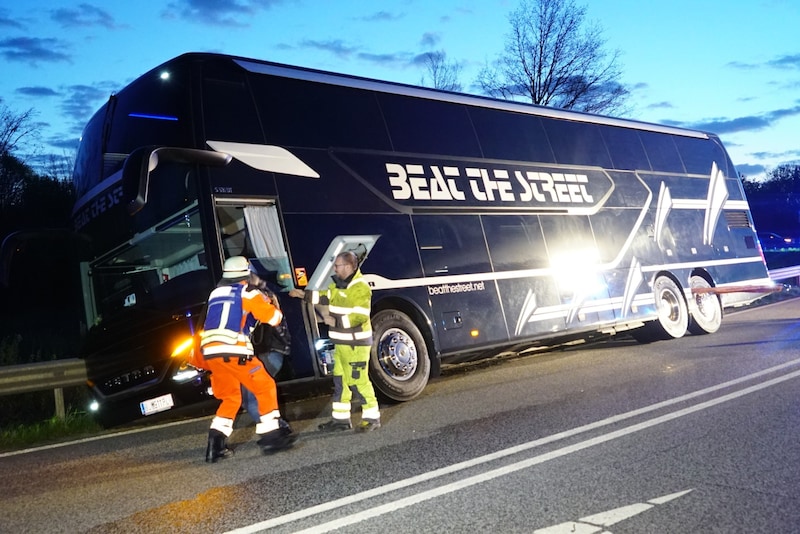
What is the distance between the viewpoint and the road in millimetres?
4074

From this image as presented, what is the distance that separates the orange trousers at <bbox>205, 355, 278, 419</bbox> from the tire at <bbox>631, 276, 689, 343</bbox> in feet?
27.2

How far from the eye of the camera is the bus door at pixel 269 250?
23.0 feet

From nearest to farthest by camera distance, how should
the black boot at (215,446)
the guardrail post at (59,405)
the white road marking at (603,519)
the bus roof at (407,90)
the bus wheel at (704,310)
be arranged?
the white road marking at (603,519), the black boot at (215,446), the bus roof at (407,90), the guardrail post at (59,405), the bus wheel at (704,310)

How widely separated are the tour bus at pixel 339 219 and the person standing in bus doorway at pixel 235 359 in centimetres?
64

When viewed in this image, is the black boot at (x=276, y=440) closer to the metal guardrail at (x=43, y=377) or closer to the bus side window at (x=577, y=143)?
the metal guardrail at (x=43, y=377)

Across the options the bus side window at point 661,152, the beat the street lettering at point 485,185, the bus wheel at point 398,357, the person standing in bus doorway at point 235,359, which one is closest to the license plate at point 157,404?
the person standing in bus doorway at point 235,359

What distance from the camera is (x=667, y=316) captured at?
41.7 ft

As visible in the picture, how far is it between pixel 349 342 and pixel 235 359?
1.18m

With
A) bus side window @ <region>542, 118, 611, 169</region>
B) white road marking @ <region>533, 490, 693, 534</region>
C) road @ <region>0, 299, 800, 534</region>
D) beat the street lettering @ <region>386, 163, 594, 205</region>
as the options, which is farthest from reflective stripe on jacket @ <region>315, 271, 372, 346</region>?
bus side window @ <region>542, 118, 611, 169</region>

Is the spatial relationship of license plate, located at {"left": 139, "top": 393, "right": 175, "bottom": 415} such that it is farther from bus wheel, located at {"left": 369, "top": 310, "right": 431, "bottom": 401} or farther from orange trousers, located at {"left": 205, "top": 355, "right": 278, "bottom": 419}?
bus wheel, located at {"left": 369, "top": 310, "right": 431, "bottom": 401}

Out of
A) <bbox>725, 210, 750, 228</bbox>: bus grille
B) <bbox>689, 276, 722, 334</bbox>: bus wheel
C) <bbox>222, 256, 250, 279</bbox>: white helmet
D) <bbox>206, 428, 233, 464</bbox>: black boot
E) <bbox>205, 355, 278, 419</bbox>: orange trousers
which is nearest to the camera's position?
<bbox>206, 428, 233, 464</bbox>: black boot

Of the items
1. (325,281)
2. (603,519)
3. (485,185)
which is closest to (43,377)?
(325,281)

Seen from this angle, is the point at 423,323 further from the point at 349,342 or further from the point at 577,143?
the point at 577,143

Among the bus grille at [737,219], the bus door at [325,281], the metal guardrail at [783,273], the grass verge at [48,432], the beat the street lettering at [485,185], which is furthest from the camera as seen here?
the metal guardrail at [783,273]
